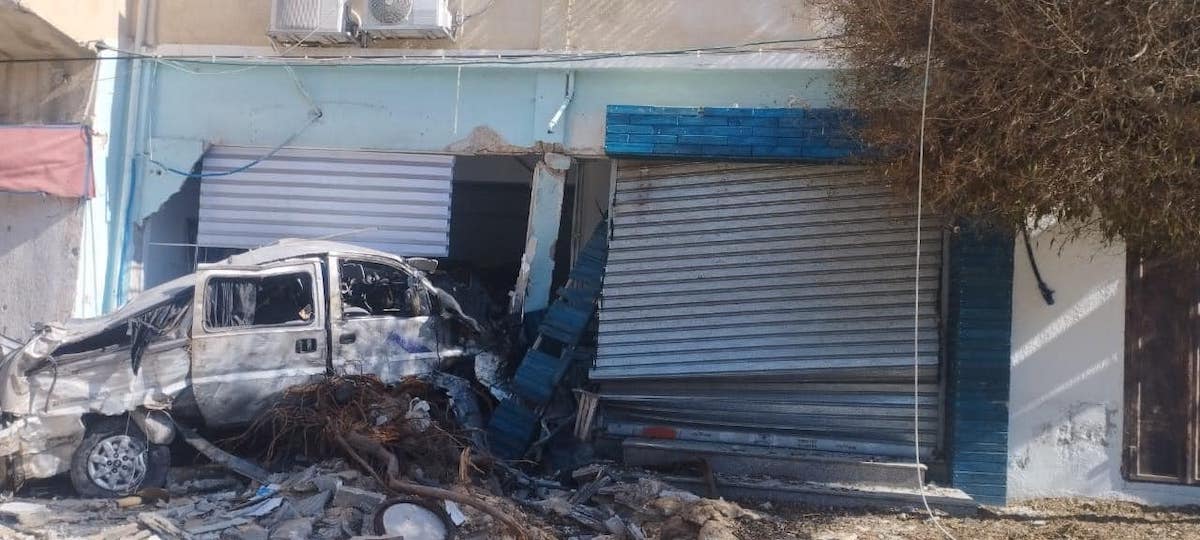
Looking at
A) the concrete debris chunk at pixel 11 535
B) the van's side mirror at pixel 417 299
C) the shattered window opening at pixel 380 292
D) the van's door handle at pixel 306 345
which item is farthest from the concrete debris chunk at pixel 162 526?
the van's side mirror at pixel 417 299

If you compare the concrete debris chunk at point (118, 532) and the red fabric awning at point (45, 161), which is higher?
the red fabric awning at point (45, 161)

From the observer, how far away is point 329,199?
29.6 feet

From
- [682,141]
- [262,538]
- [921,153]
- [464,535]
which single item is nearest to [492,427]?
[464,535]

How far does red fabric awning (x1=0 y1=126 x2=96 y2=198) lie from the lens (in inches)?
329

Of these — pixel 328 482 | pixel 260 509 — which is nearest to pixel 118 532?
pixel 260 509

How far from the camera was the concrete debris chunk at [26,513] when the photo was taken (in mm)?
6172

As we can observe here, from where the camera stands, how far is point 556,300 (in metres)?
8.45

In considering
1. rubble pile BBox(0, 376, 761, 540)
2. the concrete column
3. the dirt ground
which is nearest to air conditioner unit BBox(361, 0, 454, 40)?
the concrete column

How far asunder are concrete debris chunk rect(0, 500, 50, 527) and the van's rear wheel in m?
0.31

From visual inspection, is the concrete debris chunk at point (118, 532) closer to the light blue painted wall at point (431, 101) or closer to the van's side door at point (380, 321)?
the van's side door at point (380, 321)

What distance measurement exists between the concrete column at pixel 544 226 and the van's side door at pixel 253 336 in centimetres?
203

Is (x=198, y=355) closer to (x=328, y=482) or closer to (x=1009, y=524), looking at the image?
(x=328, y=482)

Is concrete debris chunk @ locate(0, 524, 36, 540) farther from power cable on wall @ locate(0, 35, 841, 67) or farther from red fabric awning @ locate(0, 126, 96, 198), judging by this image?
power cable on wall @ locate(0, 35, 841, 67)

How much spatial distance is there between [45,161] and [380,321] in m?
3.54
